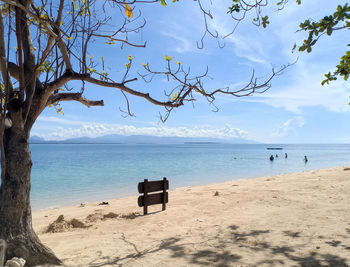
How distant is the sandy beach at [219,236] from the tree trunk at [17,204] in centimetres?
74

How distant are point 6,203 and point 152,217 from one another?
4.78 meters

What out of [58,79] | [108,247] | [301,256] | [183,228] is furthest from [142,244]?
[58,79]

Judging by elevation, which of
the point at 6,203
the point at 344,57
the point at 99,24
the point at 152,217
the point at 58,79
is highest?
the point at 99,24

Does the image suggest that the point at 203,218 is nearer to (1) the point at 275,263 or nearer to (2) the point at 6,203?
(1) the point at 275,263

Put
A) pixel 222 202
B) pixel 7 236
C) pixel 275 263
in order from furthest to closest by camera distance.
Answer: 1. pixel 222 202
2. pixel 275 263
3. pixel 7 236

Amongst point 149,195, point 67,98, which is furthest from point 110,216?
point 67,98

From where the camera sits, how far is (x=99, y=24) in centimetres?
457

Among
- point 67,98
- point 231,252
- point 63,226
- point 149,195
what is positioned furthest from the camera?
point 149,195

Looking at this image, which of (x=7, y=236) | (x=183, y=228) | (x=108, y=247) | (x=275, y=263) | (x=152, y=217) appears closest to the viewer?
(x=7, y=236)

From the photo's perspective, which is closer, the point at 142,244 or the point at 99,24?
the point at 99,24

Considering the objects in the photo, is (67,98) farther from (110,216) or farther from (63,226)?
(110,216)

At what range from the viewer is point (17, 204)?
3.84 m

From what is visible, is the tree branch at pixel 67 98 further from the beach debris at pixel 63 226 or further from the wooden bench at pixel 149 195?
the beach debris at pixel 63 226

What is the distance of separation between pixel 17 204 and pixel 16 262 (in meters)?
0.79
